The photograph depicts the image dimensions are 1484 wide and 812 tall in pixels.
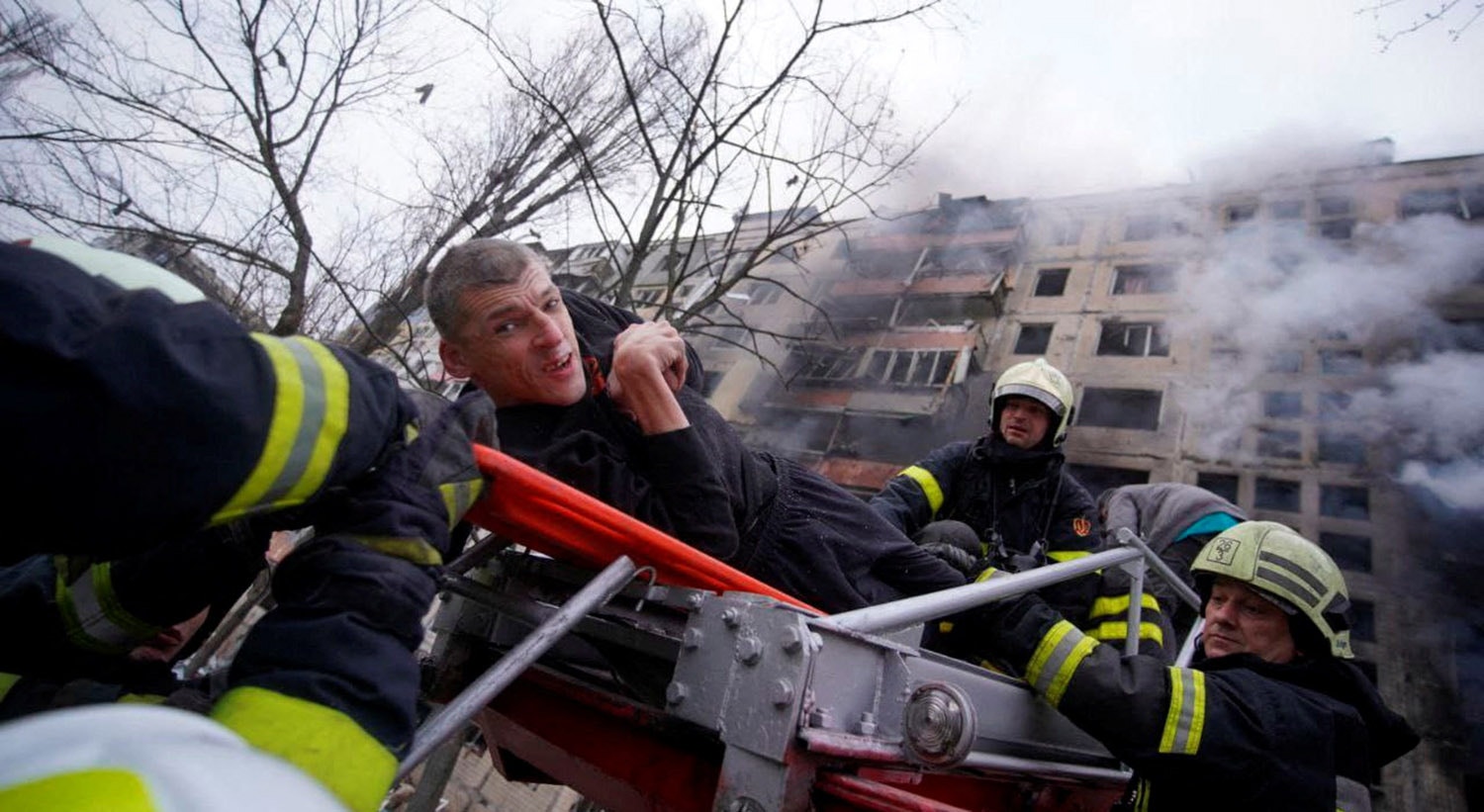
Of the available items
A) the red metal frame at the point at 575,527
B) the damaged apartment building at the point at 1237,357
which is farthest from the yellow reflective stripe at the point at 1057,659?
the damaged apartment building at the point at 1237,357

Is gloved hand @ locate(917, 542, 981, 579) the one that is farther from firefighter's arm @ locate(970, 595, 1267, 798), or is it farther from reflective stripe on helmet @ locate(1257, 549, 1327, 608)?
reflective stripe on helmet @ locate(1257, 549, 1327, 608)

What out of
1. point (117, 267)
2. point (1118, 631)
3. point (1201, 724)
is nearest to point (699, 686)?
point (117, 267)

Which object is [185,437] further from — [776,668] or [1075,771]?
[1075,771]

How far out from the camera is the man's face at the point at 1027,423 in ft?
12.3

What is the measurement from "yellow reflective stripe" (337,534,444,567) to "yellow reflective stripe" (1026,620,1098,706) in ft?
5.98

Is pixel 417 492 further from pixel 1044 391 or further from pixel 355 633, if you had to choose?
pixel 1044 391

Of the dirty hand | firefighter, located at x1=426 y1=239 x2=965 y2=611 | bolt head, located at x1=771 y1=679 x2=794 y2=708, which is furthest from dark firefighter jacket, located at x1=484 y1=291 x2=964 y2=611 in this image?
bolt head, located at x1=771 y1=679 x2=794 y2=708

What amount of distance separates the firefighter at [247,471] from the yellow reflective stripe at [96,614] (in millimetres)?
595

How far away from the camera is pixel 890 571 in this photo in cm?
241

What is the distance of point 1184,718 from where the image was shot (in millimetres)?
1986

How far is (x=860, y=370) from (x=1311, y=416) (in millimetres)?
12176

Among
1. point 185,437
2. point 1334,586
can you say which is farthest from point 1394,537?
point 185,437

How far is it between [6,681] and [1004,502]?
3.65m

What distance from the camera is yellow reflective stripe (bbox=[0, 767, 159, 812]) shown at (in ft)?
1.46
